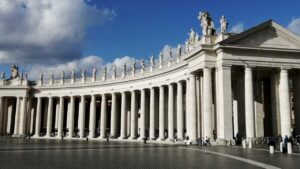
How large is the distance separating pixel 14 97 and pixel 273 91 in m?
80.3

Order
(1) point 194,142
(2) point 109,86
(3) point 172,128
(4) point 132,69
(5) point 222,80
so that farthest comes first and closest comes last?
1. (2) point 109,86
2. (4) point 132,69
3. (3) point 172,128
4. (1) point 194,142
5. (5) point 222,80

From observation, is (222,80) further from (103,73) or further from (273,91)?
(103,73)

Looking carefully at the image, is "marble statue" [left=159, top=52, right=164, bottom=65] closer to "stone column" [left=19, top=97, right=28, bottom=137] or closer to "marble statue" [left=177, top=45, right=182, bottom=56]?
"marble statue" [left=177, top=45, right=182, bottom=56]

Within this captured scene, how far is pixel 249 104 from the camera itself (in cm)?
5425

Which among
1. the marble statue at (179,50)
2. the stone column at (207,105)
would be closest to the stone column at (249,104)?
the stone column at (207,105)

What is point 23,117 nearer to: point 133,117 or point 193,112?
point 133,117

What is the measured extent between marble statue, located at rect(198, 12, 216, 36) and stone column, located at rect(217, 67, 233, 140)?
7348mm

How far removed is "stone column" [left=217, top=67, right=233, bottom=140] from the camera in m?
53.9

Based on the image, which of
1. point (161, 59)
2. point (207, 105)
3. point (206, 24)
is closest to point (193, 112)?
point (207, 105)

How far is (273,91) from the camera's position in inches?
Result: 2366

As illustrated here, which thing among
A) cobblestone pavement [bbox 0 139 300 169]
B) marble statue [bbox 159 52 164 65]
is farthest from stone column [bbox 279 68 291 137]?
marble statue [bbox 159 52 164 65]

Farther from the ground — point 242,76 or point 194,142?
point 242,76

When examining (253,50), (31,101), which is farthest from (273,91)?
(31,101)

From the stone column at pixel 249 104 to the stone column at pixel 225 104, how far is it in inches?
96.3
